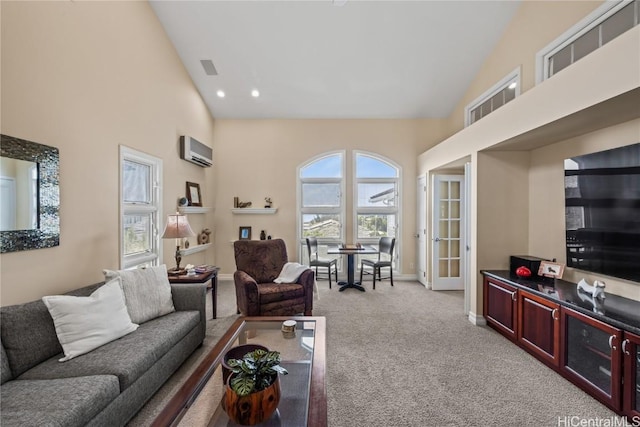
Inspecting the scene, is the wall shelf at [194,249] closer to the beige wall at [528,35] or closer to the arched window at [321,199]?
the arched window at [321,199]

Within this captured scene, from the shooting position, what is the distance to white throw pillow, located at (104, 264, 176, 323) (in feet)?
7.95

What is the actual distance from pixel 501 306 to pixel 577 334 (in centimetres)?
89

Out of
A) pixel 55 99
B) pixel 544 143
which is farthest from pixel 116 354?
pixel 544 143

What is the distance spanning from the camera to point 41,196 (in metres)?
2.19

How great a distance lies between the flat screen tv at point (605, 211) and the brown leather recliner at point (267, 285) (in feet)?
9.24

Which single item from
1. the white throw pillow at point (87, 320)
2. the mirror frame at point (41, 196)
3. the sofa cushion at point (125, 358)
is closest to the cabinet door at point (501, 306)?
the sofa cushion at point (125, 358)

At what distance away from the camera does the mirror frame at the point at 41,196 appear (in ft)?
6.37

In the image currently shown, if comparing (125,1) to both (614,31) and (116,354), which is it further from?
(614,31)

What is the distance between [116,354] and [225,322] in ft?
5.74

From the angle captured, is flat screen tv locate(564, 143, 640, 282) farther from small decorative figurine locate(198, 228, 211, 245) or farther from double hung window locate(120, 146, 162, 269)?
small decorative figurine locate(198, 228, 211, 245)

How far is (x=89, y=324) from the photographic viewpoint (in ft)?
6.44

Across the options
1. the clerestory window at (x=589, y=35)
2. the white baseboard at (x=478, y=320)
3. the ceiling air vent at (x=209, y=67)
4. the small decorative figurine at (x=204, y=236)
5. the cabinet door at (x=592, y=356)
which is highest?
the ceiling air vent at (x=209, y=67)

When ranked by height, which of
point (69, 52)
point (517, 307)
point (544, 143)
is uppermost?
point (69, 52)

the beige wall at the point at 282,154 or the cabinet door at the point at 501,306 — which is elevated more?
the beige wall at the point at 282,154
